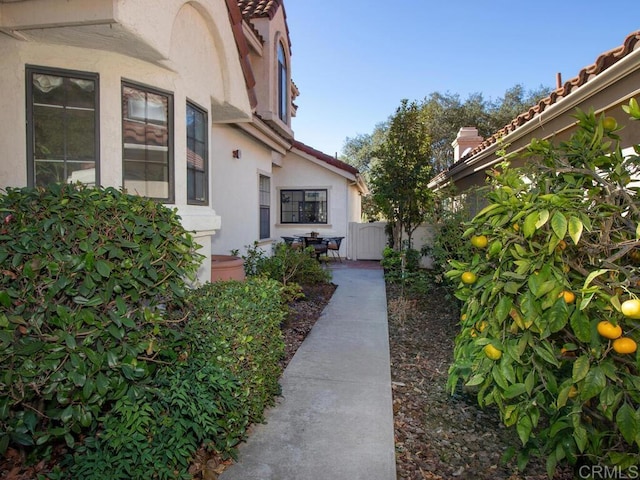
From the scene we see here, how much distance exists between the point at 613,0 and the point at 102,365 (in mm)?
15188

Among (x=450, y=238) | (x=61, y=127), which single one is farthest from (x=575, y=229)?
(x=450, y=238)

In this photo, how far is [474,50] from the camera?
22922 mm

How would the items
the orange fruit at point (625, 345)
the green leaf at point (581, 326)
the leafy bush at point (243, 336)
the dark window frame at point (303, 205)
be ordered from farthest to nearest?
1. the dark window frame at point (303, 205)
2. the leafy bush at point (243, 336)
3. the green leaf at point (581, 326)
4. the orange fruit at point (625, 345)

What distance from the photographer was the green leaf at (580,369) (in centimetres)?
215

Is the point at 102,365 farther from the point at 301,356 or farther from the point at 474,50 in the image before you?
the point at 474,50

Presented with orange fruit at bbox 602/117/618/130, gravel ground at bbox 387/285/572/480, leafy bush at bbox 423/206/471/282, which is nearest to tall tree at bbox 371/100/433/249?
leafy bush at bbox 423/206/471/282

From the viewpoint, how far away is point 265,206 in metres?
12.5

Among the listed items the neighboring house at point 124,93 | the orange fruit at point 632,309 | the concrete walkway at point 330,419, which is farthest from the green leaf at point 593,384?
the neighboring house at point 124,93

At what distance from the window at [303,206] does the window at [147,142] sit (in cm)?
989

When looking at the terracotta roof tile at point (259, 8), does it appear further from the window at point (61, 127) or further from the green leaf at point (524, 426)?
the green leaf at point (524, 426)

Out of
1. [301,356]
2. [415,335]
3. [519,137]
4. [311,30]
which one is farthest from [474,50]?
[301,356]

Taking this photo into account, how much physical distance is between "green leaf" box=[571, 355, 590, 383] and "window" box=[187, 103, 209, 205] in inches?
206

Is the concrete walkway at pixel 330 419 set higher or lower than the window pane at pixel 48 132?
lower

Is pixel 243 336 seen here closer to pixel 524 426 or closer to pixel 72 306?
pixel 72 306
